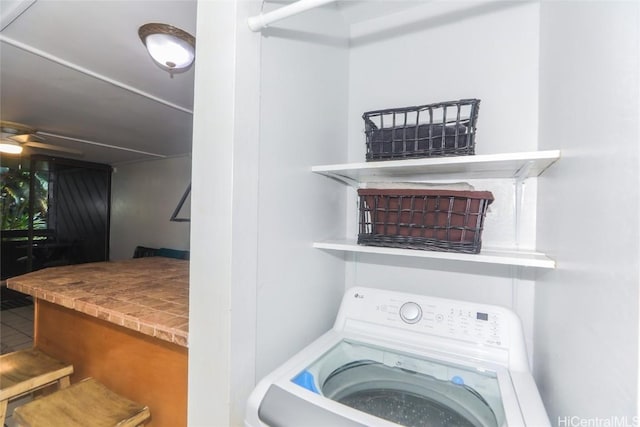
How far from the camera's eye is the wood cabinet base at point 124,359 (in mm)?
1101

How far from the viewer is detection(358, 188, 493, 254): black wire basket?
37.5 inches

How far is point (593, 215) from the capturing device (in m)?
0.59

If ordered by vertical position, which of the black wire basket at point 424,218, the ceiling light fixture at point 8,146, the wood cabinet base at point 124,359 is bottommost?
the wood cabinet base at point 124,359

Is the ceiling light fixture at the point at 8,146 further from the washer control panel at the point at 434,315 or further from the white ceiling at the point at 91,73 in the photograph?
the washer control panel at the point at 434,315

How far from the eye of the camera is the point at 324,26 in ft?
4.18

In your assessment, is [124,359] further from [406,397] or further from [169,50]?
[169,50]

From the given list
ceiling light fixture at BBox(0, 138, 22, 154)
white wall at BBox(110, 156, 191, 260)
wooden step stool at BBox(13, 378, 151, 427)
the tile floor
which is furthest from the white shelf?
white wall at BBox(110, 156, 191, 260)

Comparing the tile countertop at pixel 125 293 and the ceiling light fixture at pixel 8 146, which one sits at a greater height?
the ceiling light fixture at pixel 8 146

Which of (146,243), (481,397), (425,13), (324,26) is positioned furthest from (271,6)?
(146,243)

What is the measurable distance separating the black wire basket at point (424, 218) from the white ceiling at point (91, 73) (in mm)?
1387

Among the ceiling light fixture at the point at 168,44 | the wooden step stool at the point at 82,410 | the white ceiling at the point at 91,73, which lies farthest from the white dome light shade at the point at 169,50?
the wooden step stool at the point at 82,410

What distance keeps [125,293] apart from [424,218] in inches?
56.9

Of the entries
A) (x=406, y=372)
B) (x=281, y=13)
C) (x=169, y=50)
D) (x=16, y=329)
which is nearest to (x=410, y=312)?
(x=406, y=372)

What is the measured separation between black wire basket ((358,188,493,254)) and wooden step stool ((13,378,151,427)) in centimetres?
111
